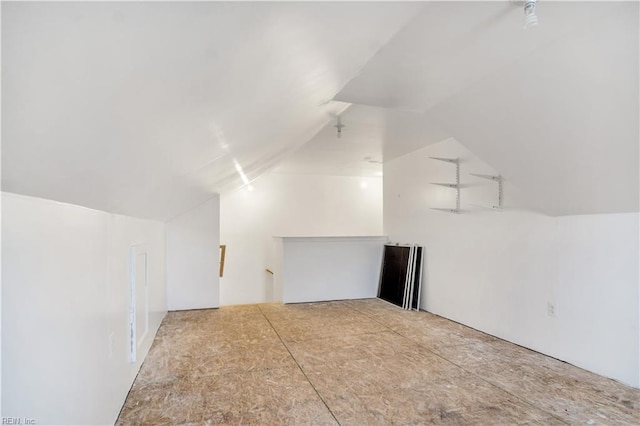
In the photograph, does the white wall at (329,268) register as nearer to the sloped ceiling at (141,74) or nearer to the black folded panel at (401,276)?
the black folded panel at (401,276)

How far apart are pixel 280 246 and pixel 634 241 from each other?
4230 millimetres

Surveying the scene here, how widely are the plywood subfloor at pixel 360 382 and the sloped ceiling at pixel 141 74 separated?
4.77 ft

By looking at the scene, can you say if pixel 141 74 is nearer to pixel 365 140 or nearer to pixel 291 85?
pixel 291 85

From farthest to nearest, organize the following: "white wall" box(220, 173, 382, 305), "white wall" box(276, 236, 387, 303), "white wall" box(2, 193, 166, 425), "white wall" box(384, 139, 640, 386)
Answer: "white wall" box(220, 173, 382, 305), "white wall" box(276, 236, 387, 303), "white wall" box(384, 139, 640, 386), "white wall" box(2, 193, 166, 425)

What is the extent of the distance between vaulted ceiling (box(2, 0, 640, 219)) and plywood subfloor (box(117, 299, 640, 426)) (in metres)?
1.31

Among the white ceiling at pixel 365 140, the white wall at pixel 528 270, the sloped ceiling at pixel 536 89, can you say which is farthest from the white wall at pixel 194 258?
the sloped ceiling at pixel 536 89

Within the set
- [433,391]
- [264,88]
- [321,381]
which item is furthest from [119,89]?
[433,391]

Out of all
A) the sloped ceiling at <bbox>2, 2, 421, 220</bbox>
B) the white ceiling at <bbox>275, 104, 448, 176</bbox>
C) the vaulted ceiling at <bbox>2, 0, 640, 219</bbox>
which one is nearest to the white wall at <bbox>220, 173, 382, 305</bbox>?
the white ceiling at <bbox>275, 104, 448, 176</bbox>

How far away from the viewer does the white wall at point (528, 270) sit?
102 inches

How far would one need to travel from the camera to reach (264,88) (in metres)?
1.53

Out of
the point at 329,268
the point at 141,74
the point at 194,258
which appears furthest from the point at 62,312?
the point at 329,268

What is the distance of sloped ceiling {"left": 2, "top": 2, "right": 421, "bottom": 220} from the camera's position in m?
0.60

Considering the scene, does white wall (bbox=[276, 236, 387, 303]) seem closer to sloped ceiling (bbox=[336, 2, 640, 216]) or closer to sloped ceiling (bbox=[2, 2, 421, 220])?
sloped ceiling (bbox=[336, 2, 640, 216])

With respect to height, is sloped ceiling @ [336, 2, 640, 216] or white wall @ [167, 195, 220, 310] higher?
sloped ceiling @ [336, 2, 640, 216]
